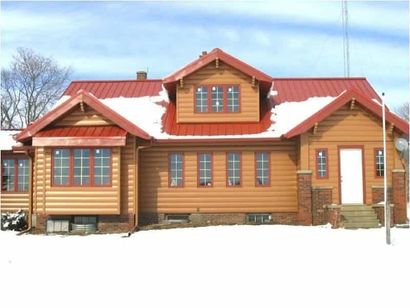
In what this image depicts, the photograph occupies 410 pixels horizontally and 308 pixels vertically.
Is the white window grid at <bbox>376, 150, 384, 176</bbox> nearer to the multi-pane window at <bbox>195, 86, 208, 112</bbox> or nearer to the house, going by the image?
the house

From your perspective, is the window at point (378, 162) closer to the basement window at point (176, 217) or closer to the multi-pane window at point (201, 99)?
the multi-pane window at point (201, 99)

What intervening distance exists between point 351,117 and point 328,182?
2.60 metres

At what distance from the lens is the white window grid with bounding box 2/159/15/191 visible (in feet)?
74.2

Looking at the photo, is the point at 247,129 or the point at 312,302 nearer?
the point at 312,302

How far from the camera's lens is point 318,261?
37.8ft

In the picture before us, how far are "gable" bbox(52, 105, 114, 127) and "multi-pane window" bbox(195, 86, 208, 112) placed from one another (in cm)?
385

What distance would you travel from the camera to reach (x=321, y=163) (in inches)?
757

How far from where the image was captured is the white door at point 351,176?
19141 millimetres

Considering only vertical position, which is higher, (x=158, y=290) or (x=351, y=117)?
(x=351, y=117)

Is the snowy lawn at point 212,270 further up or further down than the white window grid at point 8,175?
further down

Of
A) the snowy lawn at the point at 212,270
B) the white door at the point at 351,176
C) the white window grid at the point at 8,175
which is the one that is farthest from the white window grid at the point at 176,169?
the white window grid at the point at 8,175

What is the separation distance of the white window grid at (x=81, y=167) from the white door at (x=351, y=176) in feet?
31.0

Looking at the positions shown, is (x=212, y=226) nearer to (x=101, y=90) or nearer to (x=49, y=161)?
(x=49, y=161)

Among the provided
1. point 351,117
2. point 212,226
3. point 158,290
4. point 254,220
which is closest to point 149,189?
point 212,226
